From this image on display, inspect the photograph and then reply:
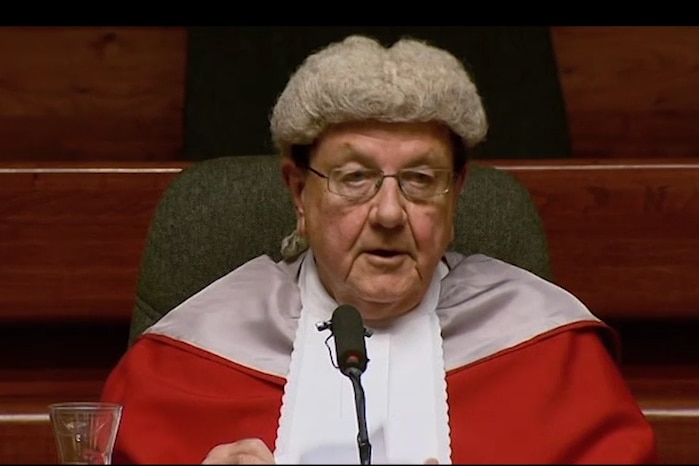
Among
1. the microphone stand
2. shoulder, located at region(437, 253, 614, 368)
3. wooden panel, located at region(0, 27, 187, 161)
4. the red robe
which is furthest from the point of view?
wooden panel, located at region(0, 27, 187, 161)

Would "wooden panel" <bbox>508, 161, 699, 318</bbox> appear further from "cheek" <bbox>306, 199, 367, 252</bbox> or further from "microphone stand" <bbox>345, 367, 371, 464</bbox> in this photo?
"microphone stand" <bbox>345, 367, 371, 464</bbox>

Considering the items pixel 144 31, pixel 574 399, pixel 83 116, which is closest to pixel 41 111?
pixel 83 116

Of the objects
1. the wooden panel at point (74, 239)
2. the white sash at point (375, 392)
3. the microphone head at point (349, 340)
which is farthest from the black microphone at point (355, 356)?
the wooden panel at point (74, 239)

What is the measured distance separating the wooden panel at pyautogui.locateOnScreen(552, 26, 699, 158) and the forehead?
133cm

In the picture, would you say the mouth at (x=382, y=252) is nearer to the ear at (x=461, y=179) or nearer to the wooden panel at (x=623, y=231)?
the ear at (x=461, y=179)

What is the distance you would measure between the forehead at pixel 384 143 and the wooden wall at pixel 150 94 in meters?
1.31

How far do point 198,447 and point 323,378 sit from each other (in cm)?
21

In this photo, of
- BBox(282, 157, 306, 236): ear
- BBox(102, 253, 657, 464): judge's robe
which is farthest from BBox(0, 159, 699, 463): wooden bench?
BBox(282, 157, 306, 236): ear

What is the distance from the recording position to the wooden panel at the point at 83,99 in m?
3.36

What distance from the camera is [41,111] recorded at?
3.37 metres

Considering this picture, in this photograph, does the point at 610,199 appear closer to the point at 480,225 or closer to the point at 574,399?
the point at 480,225

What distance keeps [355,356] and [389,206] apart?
16.5 inches

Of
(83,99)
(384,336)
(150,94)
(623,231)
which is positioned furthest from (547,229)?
(83,99)

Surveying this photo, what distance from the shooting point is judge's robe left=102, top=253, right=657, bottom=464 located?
2.04 metres
